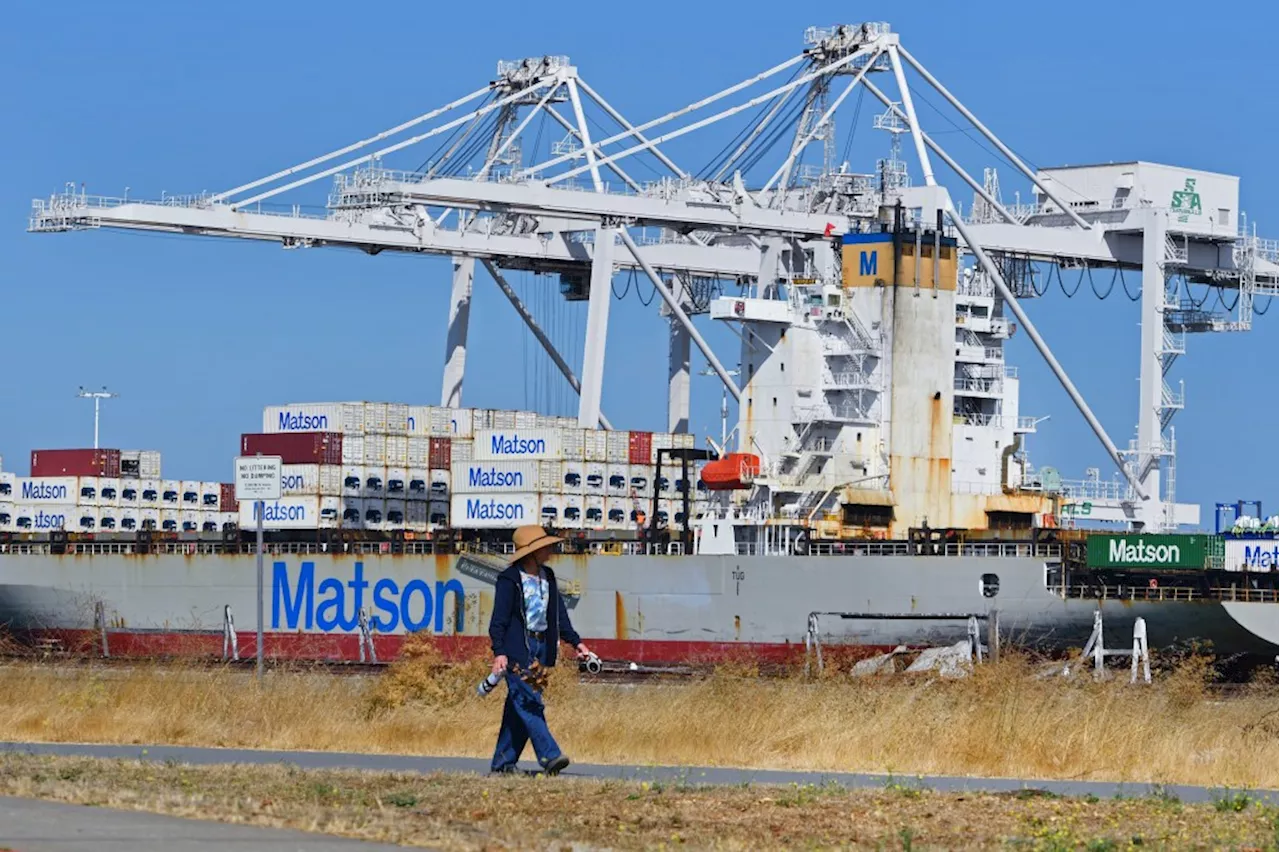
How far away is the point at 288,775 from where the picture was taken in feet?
48.6

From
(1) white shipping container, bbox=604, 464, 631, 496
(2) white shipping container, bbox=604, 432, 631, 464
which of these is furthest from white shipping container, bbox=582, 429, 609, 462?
(1) white shipping container, bbox=604, 464, 631, 496

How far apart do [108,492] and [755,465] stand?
964 inches

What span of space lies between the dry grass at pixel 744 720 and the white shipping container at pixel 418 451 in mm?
35768

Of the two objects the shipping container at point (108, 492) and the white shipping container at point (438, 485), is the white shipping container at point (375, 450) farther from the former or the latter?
the shipping container at point (108, 492)

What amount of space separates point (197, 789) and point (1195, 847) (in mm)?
6010

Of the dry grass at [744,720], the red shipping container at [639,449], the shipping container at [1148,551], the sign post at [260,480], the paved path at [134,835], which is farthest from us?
the red shipping container at [639,449]

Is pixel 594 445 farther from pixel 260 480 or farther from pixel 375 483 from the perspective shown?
pixel 260 480

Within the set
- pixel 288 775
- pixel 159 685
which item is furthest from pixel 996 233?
pixel 288 775

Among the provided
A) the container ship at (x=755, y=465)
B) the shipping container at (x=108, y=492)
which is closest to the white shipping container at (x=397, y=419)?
the container ship at (x=755, y=465)

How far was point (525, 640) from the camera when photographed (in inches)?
594

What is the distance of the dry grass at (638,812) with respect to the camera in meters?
11.8

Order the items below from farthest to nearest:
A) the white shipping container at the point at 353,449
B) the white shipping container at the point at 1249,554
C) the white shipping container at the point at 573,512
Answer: the white shipping container at the point at 353,449
the white shipping container at the point at 573,512
the white shipping container at the point at 1249,554

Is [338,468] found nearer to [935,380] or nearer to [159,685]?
[935,380]

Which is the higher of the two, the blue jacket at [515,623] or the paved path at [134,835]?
the blue jacket at [515,623]
